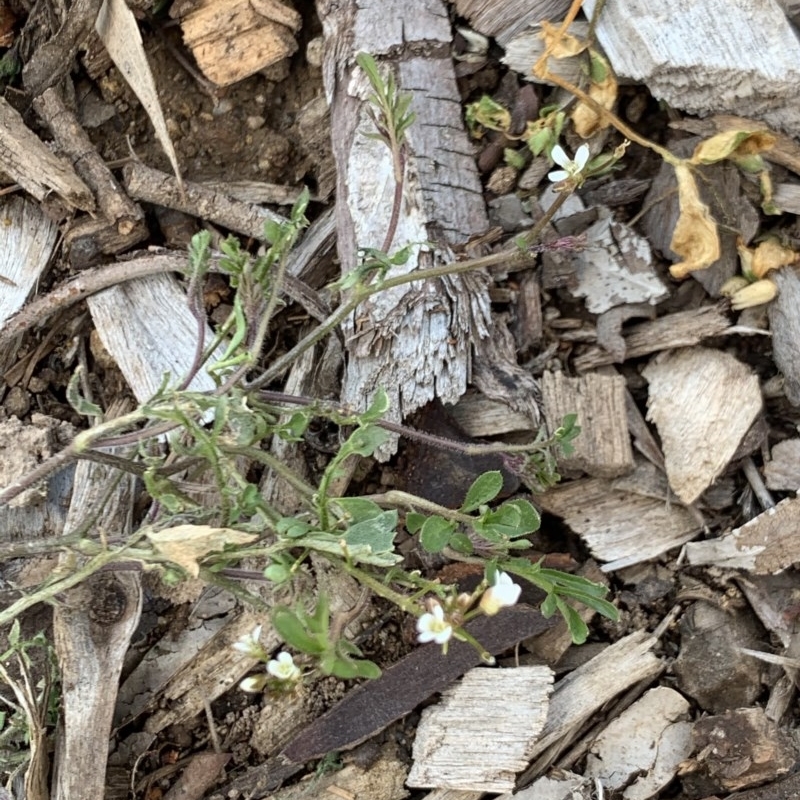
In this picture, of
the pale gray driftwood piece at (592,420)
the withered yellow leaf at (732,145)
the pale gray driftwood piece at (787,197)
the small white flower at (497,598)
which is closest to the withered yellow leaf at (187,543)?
the small white flower at (497,598)

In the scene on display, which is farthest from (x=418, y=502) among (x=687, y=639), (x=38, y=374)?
(x=38, y=374)

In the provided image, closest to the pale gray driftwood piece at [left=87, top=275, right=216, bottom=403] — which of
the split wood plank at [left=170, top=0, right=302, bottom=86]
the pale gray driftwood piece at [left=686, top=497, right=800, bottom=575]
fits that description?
the split wood plank at [left=170, top=0, right=302, bottom=86]

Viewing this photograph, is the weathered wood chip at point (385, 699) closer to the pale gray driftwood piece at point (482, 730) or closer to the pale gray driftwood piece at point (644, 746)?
the pale gray driftwood piece at point (482, 730)

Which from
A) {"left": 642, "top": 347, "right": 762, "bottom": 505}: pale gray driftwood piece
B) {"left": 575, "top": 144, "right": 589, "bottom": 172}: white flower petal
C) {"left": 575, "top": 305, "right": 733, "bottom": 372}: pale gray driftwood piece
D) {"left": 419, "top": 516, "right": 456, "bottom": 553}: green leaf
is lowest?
{"left": 642, "top": 347, "right": 762, "bottom": 505}: pale gray driftwood piece

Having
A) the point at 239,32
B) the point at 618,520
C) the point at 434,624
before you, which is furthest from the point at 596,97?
the point at 434,624

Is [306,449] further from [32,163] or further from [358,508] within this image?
[32,163]

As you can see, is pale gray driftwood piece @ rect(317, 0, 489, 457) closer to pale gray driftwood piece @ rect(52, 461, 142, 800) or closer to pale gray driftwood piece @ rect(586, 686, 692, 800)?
pale gray driftwood piece @ rect(52, 461, 142, 800)
